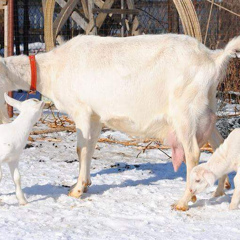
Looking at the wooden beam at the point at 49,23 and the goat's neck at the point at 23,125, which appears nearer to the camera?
the goat's neck at the point at 23,125

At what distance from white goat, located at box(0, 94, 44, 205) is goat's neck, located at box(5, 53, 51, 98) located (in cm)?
68

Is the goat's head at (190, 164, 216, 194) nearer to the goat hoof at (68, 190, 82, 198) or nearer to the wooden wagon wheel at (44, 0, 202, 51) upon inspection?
the goat hoof at (68, 190, 82, 198)

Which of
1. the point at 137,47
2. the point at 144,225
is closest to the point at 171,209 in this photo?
the point at 144,225

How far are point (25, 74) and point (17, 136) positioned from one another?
1213 mm

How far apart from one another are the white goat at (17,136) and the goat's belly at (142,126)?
85cm

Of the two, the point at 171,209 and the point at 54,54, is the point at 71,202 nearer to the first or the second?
the point at 171,209

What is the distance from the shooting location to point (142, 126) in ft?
18.7

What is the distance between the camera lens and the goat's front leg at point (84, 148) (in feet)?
18.8

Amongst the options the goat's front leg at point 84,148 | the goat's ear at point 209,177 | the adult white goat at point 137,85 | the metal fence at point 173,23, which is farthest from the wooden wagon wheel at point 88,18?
the goat's ear at point 209,177

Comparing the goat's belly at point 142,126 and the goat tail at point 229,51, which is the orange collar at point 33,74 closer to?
the goat's belly at point 142,126

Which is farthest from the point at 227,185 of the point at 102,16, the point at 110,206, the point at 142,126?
the point at 102,16

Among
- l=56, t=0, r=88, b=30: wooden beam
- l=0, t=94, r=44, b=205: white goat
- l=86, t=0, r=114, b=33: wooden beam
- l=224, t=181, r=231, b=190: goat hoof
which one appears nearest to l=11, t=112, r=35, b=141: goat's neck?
l=0, t=94, r=44, b=205: white goat

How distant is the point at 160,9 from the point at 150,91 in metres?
7.73

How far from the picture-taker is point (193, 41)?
221 inches
